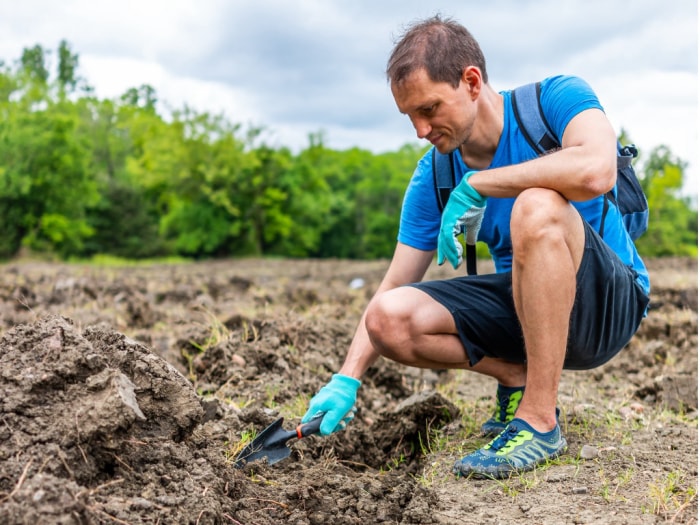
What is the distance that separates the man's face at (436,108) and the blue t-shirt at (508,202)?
0.23 meters

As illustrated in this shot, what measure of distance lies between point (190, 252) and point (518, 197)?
108ft

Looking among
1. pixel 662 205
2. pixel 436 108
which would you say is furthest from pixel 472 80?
pixel 662 205

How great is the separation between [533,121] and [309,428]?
1580mm

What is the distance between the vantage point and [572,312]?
2.78 m

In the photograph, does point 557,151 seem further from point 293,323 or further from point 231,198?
point 231,198

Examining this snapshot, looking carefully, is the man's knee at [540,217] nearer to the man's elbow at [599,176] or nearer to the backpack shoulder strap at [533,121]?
the man's elbow at [599,176]

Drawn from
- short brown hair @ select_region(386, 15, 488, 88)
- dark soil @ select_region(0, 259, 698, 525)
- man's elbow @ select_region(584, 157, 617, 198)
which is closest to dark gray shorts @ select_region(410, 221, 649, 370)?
man's elbow @ select_region(584, 157, 617, 198)

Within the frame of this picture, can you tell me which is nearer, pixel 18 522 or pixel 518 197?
pixel 18 522

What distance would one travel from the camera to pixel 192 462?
231 cm

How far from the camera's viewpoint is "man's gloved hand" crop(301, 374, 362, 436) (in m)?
2.80

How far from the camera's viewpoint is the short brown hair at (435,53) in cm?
265

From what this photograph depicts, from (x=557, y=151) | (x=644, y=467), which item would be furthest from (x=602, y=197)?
(x=644, y=467)

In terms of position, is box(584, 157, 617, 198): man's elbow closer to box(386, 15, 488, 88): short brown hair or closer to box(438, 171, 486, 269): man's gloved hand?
box(438, 171, 486, 269): man's gloved hand

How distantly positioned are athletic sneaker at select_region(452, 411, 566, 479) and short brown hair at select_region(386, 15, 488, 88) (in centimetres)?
141
